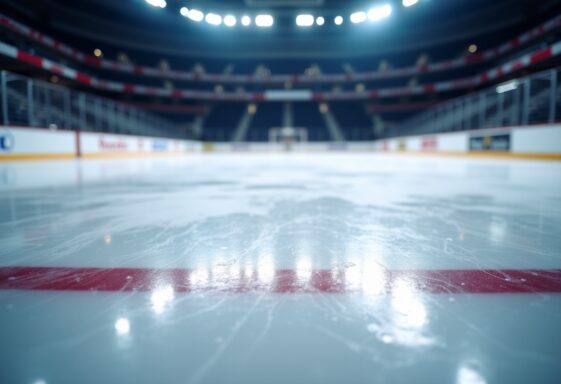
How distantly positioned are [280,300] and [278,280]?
0.15m

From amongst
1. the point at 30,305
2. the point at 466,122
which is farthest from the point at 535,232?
the point at 466,122

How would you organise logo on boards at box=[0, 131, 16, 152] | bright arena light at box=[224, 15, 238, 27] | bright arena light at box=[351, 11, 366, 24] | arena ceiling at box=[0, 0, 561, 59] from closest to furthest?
logo on boards at box=[0, 131, 16, 152]
bright arena light at box=[351, 11, 366, 24]
arena ceiling at box=[0, 0, 561, 59]
bright arena light at box=[224, 15, 238, 27]

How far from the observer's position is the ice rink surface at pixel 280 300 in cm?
71

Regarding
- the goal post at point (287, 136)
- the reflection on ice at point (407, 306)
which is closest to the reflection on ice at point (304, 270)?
the reflection on ice at point (407, 306)

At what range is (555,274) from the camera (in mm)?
1221

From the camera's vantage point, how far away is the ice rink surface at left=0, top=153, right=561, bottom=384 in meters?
0.71

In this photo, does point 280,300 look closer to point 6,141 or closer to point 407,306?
point 407,306

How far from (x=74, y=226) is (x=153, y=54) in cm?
3222

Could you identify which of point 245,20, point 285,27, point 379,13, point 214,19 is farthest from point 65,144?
point 285,27

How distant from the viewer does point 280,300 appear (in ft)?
3.32

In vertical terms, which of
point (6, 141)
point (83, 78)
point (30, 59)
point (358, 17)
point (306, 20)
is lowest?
point (6, 141)

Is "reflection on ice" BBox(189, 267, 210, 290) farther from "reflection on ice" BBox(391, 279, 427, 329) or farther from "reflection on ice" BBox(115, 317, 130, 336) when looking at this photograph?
"reflection on ice" BBox(391, 279, 427, 329)

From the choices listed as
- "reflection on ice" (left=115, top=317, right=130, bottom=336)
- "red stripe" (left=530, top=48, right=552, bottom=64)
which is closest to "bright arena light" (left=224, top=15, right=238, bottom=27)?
"red stripe" (left=530, top=48, right=552, bottom=64)

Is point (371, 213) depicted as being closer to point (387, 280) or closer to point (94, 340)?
point (387, 280)
